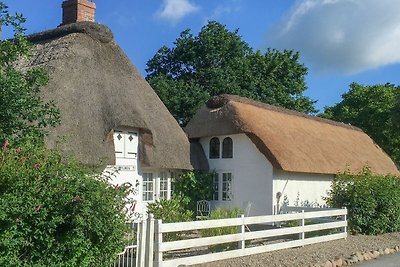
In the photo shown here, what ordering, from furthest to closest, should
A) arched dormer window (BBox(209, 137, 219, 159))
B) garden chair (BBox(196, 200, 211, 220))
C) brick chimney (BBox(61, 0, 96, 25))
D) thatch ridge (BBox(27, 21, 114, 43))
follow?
arched dormer window (BBox(209, 137, 219, 159)) → garden chair (BBox(196, 200, 211, 220)) → brick chimney (BBox(61, 0, 96, 25)) → thatch ridge (BBox(27, 21, 114, 43))

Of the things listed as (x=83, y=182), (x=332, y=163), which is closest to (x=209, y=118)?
(x=332, y=163)

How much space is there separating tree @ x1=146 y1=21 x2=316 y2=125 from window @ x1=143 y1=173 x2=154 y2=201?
12.1 metres

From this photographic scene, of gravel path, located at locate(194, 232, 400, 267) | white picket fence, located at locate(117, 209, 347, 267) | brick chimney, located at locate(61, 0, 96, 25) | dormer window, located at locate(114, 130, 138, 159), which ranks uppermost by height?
brick chimney, located at locate(61, 0, 96, 25)

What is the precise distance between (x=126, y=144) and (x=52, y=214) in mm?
10295

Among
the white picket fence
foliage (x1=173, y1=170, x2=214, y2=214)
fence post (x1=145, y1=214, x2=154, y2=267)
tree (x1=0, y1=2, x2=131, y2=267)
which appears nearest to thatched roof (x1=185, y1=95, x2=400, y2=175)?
foliage (x1=173, y1=170, x2=214, y2=214)

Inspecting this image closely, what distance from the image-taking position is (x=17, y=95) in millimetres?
9711

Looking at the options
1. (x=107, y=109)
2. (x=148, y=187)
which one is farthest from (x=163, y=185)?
(x=107, y=109)

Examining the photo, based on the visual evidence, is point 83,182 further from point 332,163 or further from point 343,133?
point 343,133

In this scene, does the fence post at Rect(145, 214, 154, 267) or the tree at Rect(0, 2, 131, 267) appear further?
the fence post at Rect(145, 214, 154, 267)

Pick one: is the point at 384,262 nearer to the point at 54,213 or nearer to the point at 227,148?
the point at 54,213

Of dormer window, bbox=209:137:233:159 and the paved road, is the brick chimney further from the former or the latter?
the paved road

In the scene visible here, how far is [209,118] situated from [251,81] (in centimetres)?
1219

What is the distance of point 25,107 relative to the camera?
988 cm

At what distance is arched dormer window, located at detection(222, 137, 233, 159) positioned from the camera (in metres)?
21.9
